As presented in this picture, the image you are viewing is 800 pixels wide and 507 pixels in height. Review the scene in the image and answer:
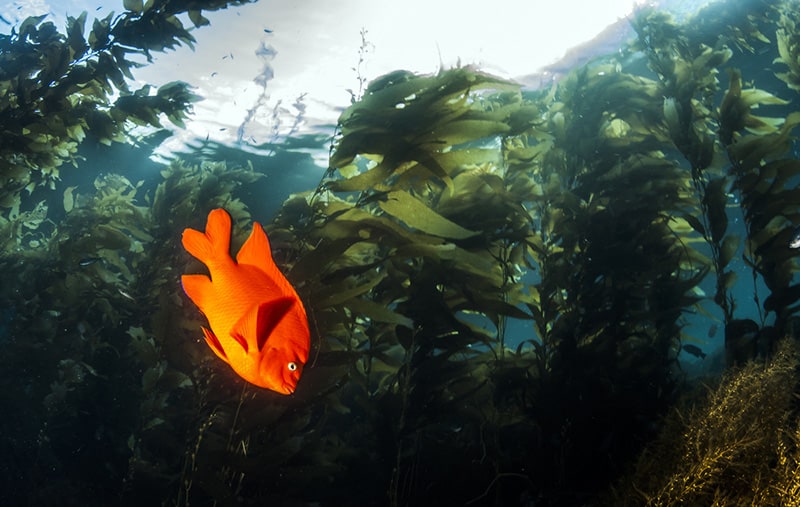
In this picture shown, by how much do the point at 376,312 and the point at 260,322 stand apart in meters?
1.33

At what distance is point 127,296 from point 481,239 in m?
3.46

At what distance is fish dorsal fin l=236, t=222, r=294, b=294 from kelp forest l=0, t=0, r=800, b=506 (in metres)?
0.93

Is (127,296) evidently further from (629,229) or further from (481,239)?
(629,229)

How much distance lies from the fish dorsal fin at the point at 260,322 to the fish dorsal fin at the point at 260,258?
0.17 feet

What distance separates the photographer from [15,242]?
642 centimetres

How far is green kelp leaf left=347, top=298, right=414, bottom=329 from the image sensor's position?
248cm

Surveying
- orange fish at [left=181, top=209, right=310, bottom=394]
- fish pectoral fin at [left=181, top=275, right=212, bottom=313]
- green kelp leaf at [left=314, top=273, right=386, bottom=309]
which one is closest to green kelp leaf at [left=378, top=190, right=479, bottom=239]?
green kelp leaf at [left=314, top=273, right=386, bottom=309]

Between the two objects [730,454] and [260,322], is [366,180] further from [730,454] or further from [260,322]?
[730,454]

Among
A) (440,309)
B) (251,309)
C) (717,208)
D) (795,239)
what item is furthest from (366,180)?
(795,239)

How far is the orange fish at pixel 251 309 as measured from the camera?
1243 mm

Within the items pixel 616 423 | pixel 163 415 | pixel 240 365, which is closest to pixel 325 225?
pixel 240 365

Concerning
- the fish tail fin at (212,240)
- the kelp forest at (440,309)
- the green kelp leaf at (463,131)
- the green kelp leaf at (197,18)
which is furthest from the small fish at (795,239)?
the green kelp leaf at (197,18)

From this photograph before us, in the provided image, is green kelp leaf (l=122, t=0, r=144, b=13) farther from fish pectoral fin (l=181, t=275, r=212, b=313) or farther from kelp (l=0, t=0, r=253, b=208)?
fish pectoral fin (l=181, t=275, r=212, b=313)

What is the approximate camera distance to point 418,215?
249 cm
